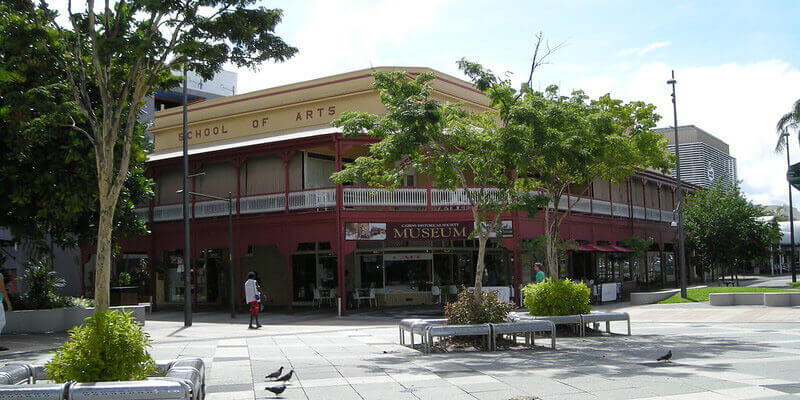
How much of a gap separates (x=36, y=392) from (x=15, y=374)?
1446mm

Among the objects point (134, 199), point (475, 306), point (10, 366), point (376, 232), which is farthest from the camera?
point (376, 232)

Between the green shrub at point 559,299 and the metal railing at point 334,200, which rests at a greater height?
the metal railing at point 334,200

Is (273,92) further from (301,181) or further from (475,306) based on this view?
(475,306)

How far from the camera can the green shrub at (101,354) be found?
738 centimetres

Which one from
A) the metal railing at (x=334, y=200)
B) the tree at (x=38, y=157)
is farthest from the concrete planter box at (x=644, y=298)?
the tree at (x=38, y=157)

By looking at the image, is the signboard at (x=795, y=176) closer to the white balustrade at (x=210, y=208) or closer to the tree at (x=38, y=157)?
the tree at (x=38, y=157)

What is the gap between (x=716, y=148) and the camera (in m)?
65.9

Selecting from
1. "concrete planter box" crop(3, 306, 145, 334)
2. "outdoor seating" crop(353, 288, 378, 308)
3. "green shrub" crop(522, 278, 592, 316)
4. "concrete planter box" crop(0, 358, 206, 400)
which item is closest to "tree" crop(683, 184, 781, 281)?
"outdoor seating" crop(353, 288, 378, 308)

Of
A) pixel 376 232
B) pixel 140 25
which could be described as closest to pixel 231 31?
pixel 140 25

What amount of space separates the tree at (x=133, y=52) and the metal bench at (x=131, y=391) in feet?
4.71

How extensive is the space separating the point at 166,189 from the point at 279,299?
7343 mm

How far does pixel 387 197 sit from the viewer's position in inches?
1021

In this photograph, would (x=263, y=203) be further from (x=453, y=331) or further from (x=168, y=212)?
A: (x=453, y=331)

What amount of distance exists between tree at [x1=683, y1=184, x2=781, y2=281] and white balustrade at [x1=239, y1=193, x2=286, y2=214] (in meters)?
22.9
